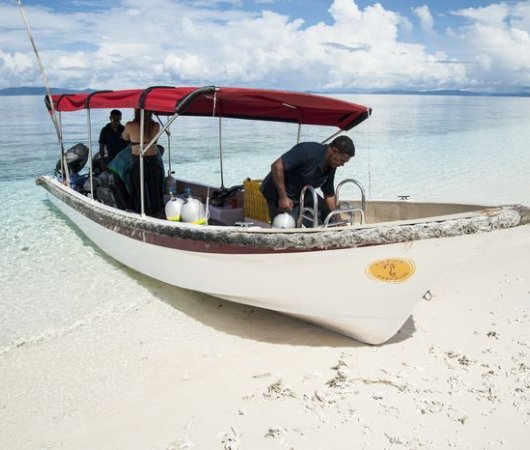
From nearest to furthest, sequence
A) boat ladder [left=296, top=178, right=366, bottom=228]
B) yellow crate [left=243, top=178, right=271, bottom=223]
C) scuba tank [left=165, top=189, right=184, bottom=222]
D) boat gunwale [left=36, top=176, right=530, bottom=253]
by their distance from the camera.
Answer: boat gunwale [left=36, top=176, right=530, bottom=253]
boat ladder [left=296, top=178, right=366, bottom=228]
scuba tank [left=165, top=189, right=184, bottom=222]
yellow crate [left=243, top=178, right=271, bottom=223]

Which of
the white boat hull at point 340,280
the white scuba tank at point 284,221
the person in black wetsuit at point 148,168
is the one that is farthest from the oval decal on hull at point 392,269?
the person in black wetsuit at point 148,168

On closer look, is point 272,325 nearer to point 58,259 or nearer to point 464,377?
point 464,377

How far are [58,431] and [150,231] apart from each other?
85.9 inches

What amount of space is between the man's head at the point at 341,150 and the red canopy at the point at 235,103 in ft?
1.80

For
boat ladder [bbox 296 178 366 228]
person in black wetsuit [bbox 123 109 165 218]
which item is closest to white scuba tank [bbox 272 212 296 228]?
boat ladder [bbox 296 178 366 228]

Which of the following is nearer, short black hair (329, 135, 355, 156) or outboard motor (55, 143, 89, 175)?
short black hair (329, 135, 355, 156)

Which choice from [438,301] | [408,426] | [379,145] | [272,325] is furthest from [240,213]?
[379,145]

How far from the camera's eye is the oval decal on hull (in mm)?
3631

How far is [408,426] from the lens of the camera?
312 centimetres

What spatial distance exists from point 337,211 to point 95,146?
20.7m

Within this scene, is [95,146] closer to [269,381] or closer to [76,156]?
[76,156]

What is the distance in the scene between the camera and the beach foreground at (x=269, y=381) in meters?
3.13

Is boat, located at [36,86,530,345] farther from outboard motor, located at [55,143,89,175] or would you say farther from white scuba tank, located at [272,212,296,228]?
outboard motor, located at [55,143,89,175]

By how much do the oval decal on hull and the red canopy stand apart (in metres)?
1.87
